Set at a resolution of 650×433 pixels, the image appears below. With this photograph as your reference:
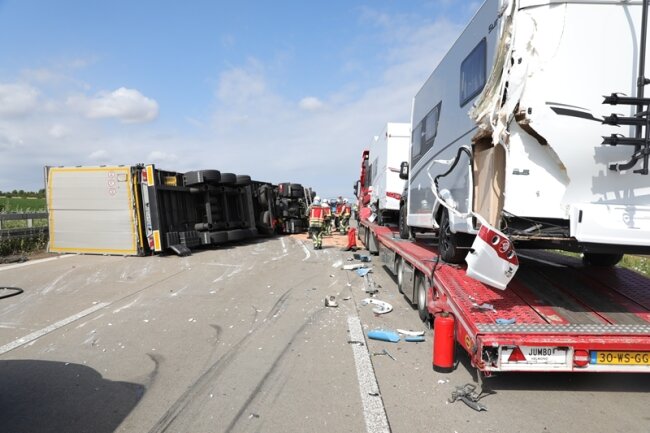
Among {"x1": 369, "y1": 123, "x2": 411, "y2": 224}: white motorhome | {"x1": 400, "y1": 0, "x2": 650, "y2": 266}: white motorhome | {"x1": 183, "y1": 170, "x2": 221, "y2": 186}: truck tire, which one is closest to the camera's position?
{"x1": 400, "y1": 0, "x2": 650, "y2": 266}: white motorhome

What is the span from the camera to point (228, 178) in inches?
603

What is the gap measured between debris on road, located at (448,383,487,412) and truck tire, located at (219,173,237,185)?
12161 millimetres

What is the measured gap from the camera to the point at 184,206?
45.6 feet

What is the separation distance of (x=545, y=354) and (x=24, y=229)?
14.1 meters

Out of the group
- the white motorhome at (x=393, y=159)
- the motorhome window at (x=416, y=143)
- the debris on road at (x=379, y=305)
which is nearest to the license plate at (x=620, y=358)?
the debris on road at (x=379, y=305)

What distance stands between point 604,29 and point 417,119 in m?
4.94

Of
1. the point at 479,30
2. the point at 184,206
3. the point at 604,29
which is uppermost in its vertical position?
the point at 479,30

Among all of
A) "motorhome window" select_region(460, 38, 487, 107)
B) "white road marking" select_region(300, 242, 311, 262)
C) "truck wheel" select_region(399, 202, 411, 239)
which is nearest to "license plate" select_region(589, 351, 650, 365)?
"motorhome window" select_region(460, 38, 487, 107)

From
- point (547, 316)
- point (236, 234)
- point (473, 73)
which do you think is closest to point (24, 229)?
point (236, 234)

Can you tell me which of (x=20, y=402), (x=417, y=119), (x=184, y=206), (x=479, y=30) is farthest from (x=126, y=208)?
(x=479, y=30)

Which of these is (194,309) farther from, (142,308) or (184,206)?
(184,206)

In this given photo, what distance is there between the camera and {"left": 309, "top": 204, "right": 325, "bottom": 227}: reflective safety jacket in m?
15.4

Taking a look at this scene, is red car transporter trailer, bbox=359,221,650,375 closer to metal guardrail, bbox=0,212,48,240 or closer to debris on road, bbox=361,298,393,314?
debris on road, bbox=361,298,393,314

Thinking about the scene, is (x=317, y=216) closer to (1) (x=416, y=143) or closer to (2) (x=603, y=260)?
(1) (x=416, y=143)
